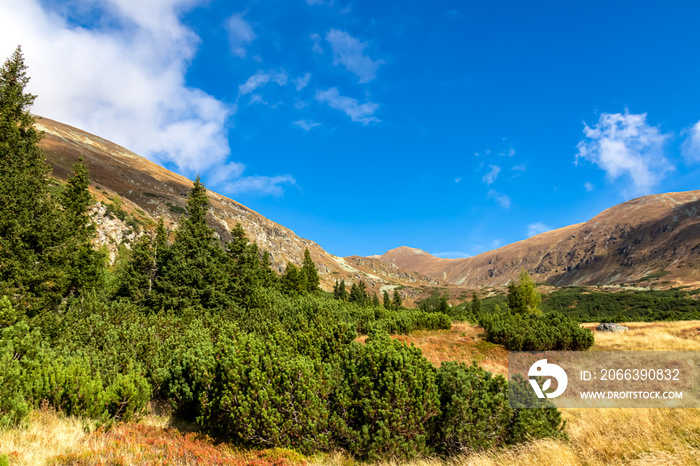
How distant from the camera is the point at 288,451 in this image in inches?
265

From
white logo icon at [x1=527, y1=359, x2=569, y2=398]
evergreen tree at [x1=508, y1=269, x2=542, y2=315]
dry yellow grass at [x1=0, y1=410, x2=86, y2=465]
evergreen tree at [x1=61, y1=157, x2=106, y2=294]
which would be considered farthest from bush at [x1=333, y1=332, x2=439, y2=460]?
evergreen tree at [x1=508, y1=269, x2=542, y2=315]

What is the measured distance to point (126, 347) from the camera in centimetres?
1116

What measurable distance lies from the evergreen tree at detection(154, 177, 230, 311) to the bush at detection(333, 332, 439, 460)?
68.9 ft

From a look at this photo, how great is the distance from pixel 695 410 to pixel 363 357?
8342mm

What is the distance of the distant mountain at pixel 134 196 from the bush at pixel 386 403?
234 ft

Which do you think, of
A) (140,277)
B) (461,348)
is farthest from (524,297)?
(140,277)

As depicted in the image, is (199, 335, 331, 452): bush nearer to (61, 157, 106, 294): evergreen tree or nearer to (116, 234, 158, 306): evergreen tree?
(116, 234, 158, 306): evergreen tree

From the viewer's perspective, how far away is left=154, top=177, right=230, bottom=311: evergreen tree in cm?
2500

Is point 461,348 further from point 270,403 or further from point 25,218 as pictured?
point 25,218

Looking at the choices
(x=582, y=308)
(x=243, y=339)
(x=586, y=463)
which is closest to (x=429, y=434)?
(x=586, y=463)

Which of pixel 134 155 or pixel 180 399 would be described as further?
pixel 134 155

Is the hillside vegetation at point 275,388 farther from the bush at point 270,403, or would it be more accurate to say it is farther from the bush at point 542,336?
the bush at point 542,336

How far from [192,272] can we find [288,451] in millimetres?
22463

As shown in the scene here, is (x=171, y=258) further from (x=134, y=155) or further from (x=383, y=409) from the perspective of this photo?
(x=134, y=155)
